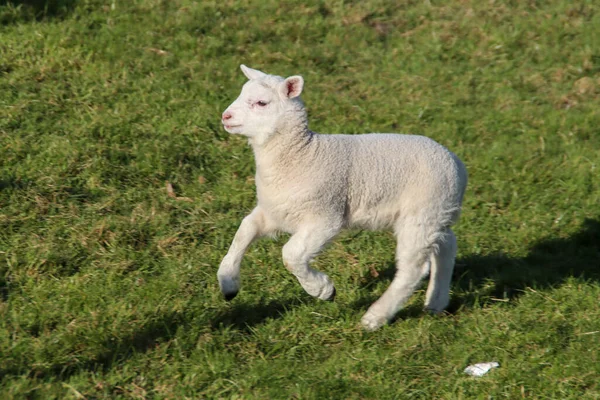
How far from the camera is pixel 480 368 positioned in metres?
4.84

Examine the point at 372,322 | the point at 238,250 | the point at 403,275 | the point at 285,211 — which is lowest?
the point at 372,322

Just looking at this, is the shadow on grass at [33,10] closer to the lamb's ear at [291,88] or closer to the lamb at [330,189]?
the lamb at [330,189]

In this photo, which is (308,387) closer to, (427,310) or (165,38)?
(427,310)

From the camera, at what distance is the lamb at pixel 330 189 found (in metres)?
4.85

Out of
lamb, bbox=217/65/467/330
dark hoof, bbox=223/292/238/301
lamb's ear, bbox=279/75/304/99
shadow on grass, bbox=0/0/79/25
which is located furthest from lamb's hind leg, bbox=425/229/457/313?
shadow on grass, bbox=0/0/79/25

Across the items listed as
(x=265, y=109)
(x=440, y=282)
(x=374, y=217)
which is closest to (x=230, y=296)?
(x=374, y=217)

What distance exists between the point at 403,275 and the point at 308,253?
667mm

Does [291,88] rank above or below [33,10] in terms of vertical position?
above

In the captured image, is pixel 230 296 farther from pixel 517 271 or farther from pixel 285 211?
pixel 517 271

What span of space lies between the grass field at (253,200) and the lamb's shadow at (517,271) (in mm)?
20

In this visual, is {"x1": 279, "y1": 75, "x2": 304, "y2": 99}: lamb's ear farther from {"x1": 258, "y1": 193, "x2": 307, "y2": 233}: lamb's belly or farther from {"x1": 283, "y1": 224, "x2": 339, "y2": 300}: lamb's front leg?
{"x1": 283, "y1": 224, "x2": 339, "y2": 300}: lamb's front leg

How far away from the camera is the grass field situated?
4.69 meters

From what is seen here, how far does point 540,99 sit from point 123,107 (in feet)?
12.9

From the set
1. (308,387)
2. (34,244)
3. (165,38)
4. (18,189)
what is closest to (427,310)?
(308,387)
